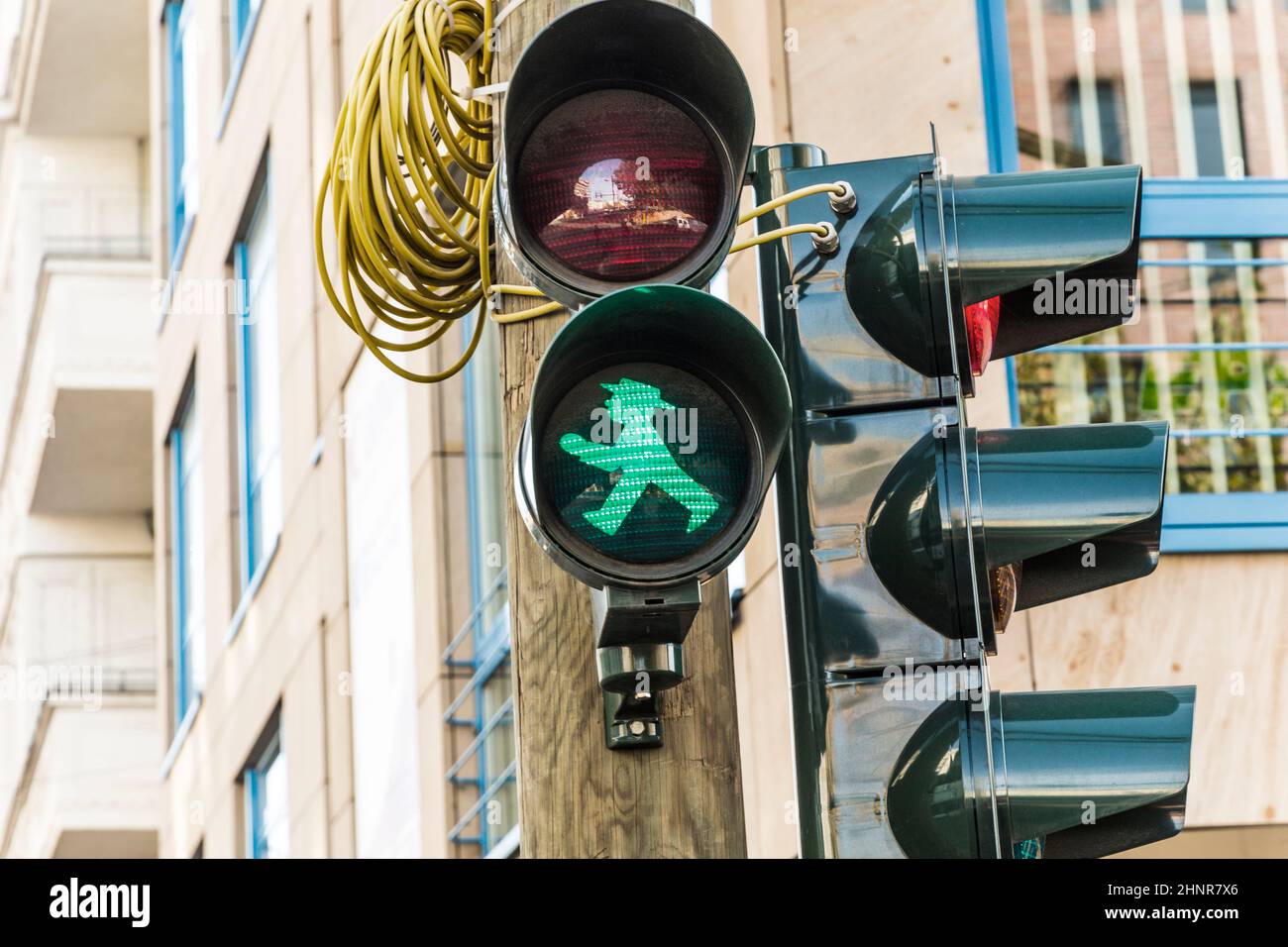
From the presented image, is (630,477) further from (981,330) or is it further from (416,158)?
(416,158)

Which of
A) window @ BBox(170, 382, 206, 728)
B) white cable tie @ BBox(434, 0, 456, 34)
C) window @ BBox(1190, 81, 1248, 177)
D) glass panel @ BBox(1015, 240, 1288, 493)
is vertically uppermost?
window @ BBox(170, 382, 206, 728)

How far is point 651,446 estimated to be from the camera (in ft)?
11.3

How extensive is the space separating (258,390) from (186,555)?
4.28 meters

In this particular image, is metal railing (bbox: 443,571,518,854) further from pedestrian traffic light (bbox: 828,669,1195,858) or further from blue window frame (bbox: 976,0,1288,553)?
pedestrian traffic light (bbox: 828,669,1195,858)

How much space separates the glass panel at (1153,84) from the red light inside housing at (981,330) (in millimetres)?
4759

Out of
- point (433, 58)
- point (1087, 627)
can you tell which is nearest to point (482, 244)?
point (433, 58)

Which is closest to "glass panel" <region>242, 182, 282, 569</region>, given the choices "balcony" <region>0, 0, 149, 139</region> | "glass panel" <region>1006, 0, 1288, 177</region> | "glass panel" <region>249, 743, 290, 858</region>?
"glass panel" <region>249, 743, 290, 858</region>

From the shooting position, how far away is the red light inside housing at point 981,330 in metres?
4.05

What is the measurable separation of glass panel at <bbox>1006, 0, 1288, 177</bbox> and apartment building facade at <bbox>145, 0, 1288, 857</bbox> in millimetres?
13

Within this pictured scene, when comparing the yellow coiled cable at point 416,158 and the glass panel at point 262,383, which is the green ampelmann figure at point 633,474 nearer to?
the yellow coiled cable at point 416,158

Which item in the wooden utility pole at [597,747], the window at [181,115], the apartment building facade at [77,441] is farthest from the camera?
the apartment building facade at [77,441]

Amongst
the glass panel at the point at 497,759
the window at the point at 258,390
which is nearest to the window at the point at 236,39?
the window at the point at 258,390

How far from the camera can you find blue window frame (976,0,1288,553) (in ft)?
28.4
